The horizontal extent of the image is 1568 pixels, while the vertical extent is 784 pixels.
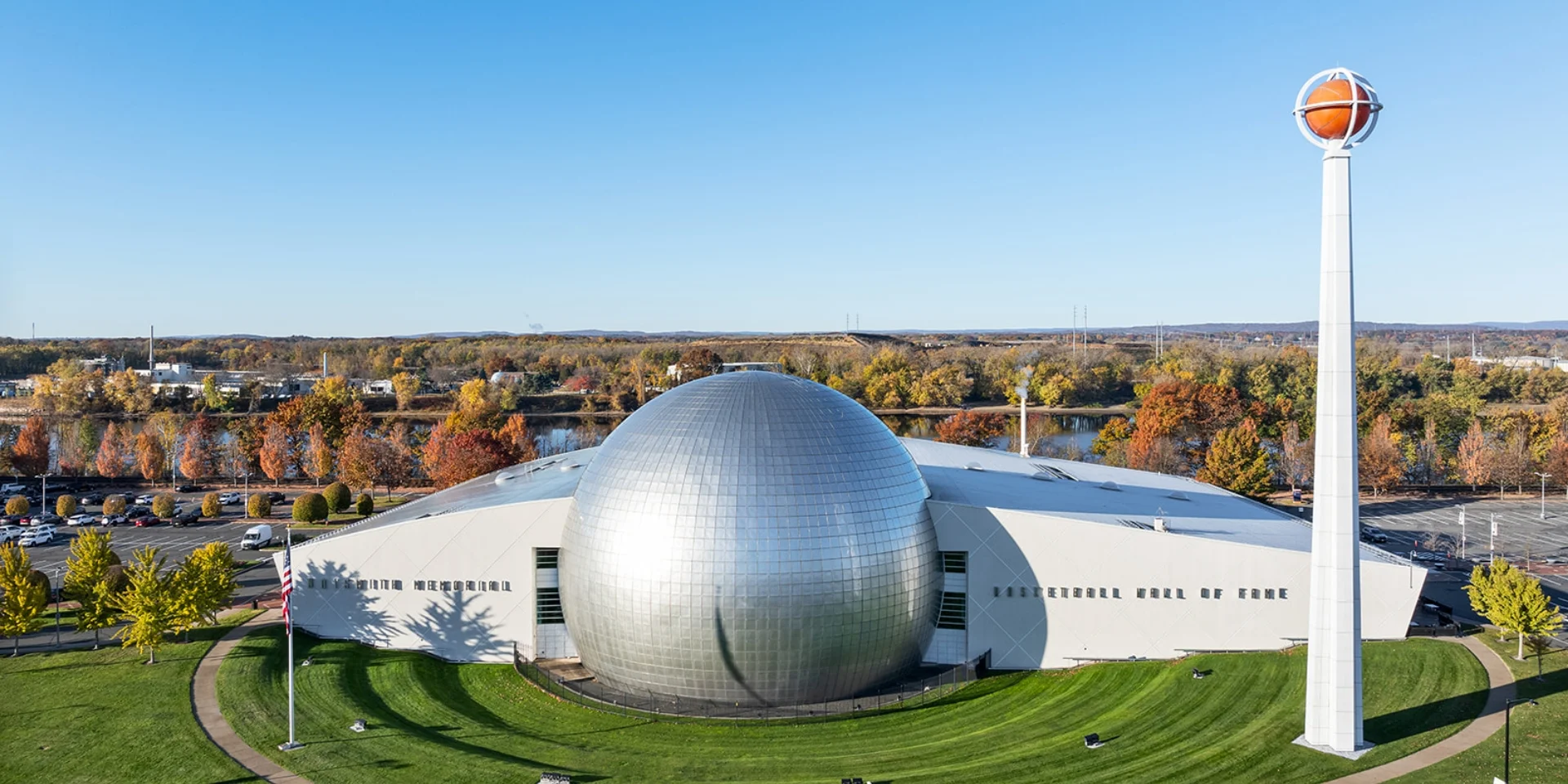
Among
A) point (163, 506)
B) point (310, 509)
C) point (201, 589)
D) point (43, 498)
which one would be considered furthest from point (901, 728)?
point (43, 498)

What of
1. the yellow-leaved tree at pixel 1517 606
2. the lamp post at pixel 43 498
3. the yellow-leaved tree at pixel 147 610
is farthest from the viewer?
the lamp post at pixel 43 498

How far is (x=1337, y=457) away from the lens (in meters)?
30.3

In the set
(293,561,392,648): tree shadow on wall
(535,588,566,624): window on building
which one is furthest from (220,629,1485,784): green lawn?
(535,588,566,624): window on building

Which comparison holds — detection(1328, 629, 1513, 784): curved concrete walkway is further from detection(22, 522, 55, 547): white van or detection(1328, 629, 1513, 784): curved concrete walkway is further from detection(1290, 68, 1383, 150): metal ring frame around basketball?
detection(22, 522, 55, 547): white van

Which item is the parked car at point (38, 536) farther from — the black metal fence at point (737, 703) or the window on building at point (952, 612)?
the window on building at point (952, 612)

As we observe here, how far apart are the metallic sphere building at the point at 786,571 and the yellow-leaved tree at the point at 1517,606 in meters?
3.76

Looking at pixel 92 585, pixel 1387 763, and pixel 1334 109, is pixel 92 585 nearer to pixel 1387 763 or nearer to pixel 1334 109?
pixel 1387 763

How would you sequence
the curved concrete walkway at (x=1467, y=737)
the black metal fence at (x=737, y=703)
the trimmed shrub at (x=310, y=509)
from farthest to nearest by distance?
the trimmed shrub at (x=310, y=509) < the black metal fence at (x=737, y=703) < the curved concrete walkway at (x=1467, y=737)

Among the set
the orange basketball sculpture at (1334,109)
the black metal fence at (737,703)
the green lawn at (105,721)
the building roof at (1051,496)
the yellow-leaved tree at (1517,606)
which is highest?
the orange basketball sculpture at (1334,109)

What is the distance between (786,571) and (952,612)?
390 inches

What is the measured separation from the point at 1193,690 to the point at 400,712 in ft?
102

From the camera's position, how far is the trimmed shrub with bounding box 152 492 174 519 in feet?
246

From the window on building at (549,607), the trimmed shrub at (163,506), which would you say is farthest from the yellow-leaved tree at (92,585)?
the trimmed shrub at (163,506)

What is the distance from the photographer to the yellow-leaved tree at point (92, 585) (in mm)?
41625
